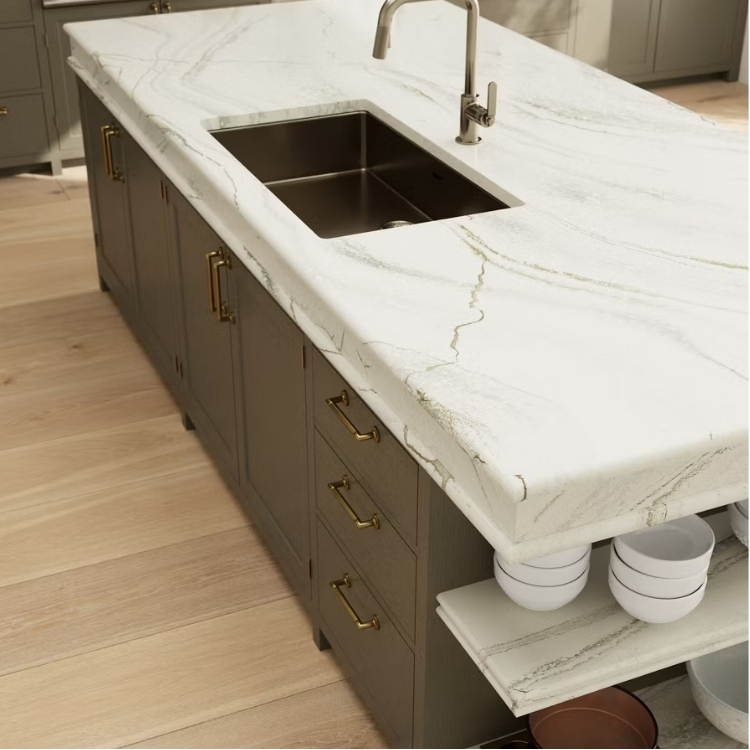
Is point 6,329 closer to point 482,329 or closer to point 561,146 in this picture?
point 561,146

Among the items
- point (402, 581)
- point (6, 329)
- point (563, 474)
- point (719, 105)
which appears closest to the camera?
point (563, 474)

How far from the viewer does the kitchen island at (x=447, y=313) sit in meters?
1.51

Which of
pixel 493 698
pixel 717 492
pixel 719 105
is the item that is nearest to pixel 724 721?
pixel 493 698

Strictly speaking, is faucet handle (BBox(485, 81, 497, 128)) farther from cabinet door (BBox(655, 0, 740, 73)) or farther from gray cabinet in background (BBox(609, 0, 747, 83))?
cabinet door (BBox(655, 0, 740, 73))

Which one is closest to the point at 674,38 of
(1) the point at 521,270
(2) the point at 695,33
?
(2) the point at 695,33

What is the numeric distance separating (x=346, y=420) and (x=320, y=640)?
2.21ft

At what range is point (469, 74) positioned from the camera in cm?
239

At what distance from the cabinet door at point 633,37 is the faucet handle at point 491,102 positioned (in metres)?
3.74

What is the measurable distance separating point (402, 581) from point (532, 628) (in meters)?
0.25

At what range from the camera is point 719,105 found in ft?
19.2

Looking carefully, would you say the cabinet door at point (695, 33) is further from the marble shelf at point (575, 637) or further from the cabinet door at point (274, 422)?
the marble shelf at point (575, 637)

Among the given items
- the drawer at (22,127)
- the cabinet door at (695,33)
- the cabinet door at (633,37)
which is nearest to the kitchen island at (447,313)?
Answer: the drawer at (22,127)

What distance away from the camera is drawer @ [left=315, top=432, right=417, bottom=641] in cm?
185

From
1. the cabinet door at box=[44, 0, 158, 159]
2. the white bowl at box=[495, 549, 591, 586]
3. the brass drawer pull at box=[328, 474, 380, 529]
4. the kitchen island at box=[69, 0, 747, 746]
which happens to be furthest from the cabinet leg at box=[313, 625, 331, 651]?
the cabinet door at box=[44, 0, 158, 159]
